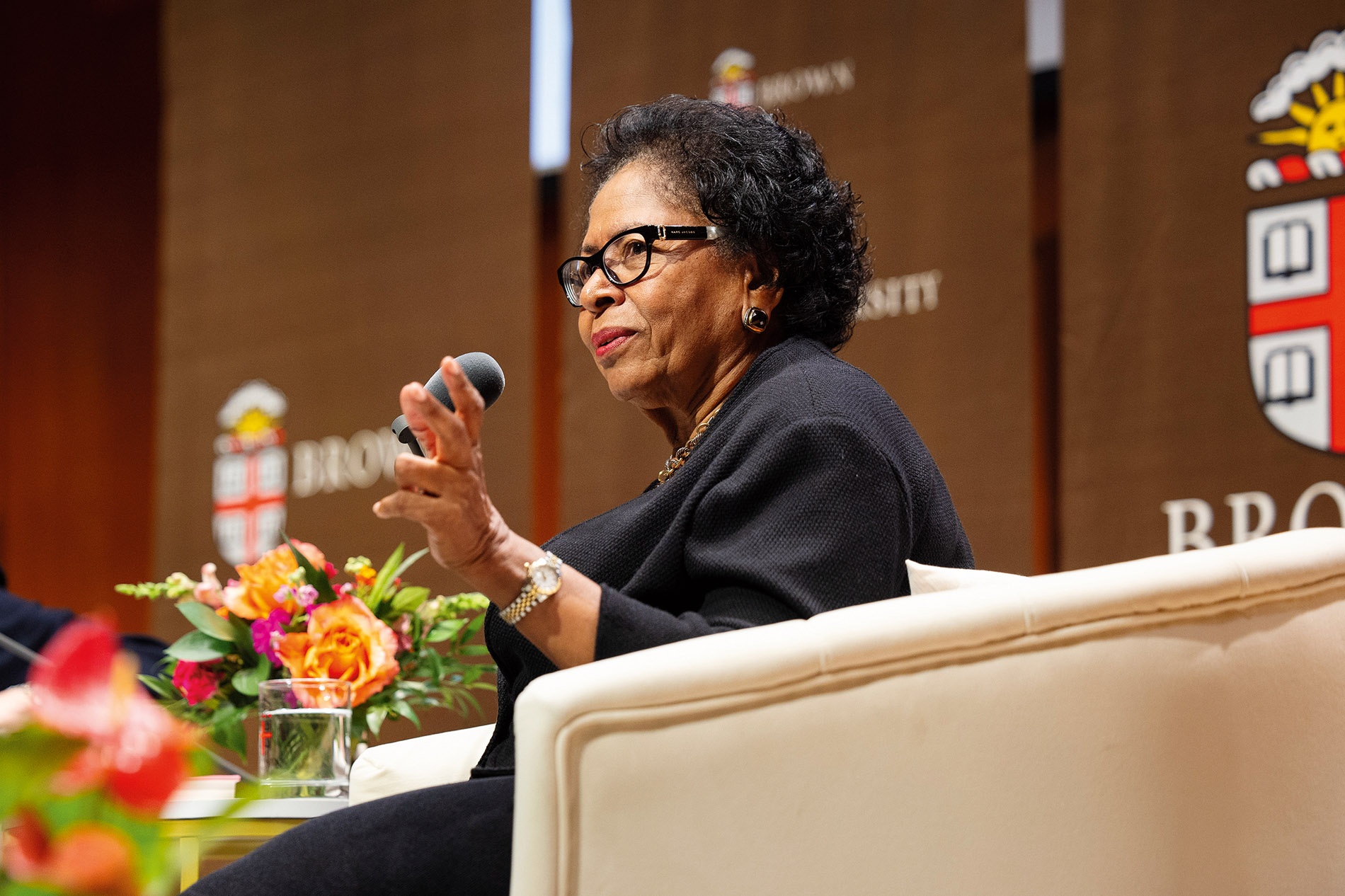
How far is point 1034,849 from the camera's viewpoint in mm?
870

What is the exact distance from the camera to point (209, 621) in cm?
175

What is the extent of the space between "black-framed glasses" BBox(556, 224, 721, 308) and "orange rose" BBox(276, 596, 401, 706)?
1.84ft

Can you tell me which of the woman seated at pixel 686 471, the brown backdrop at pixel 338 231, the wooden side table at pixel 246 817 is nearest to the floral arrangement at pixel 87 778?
the woman seated at pixel 686 471

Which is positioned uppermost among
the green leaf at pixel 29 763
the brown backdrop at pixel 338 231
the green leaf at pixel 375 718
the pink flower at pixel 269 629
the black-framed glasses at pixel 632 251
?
the brown backdrop at pixel 338 231

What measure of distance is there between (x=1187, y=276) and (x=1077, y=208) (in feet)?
0.92

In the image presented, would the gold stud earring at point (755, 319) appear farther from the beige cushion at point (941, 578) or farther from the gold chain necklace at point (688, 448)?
the beige cushion at point (941, 578)

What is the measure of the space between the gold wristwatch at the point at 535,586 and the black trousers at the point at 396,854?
13 centimetres

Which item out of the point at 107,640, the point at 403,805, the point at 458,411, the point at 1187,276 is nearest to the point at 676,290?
the point at 458,411

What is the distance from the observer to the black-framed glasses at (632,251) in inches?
53.9

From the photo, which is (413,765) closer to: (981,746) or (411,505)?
(411,505)

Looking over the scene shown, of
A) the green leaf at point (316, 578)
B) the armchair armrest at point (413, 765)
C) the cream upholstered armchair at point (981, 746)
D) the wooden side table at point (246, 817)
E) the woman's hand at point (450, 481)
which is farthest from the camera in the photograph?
the green leaf at point (316, 578)

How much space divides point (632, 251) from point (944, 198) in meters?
1.65

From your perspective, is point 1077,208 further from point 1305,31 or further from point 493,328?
point 493,328

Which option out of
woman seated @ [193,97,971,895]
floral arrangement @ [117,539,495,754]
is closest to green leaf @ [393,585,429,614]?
floral arrangement @ [117,539,495,754]
